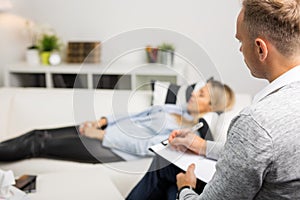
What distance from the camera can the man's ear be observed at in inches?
32.6

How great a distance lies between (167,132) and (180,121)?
6 cm

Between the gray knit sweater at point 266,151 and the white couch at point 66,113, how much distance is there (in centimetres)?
61

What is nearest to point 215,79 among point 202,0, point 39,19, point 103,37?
point 202,0

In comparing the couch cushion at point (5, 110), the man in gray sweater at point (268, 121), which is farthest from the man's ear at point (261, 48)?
the couch cushion at point (5, 110)

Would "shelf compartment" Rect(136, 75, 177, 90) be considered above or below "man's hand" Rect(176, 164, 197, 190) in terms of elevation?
above

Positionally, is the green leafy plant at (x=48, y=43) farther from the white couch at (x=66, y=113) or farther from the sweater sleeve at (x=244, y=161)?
the sweater sleeve at (x=244, y=161)

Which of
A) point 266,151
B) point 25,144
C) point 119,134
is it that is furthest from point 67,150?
point 266,151

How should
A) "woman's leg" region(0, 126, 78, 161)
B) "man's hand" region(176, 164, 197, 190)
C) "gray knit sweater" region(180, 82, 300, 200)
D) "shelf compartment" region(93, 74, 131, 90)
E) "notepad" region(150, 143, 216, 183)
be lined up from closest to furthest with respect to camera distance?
"gray knit sweater" region(180, 82, 300, 200), "man's hand" region(176, 164, 197, 190), "notepad" region(150, 143, 216, 183), "shelf compartment" region(93, 74, 131, 90), "woman's leg" region(0, 126, 78, 161)

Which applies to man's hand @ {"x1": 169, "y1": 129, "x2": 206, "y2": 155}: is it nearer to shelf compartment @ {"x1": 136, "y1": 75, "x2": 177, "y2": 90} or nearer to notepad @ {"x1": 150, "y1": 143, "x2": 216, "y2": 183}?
notepad @ {"x1": 150, "y1": 143, "x2": 216, "y2": 183}

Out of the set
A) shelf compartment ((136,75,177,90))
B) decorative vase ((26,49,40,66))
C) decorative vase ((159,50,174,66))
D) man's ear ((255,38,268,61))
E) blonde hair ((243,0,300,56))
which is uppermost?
blonde hair ((243,0,300,56))

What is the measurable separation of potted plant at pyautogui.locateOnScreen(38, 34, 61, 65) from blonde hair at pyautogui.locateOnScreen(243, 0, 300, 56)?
254 cm

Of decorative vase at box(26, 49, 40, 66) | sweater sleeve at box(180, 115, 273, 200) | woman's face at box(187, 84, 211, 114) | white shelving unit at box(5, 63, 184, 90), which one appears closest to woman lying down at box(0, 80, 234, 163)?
woman's face at box(187, 84, 211, 114)

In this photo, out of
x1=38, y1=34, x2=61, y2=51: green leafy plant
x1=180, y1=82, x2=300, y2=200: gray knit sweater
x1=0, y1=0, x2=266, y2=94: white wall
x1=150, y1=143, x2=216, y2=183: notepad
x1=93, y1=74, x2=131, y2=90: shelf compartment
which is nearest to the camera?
x1=180, y1=82, x2=300, y2=200: gray knit sweater

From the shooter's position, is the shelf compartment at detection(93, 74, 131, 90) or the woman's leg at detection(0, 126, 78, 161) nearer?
the shelf compartment at detection(93, 74, 131, 90)
